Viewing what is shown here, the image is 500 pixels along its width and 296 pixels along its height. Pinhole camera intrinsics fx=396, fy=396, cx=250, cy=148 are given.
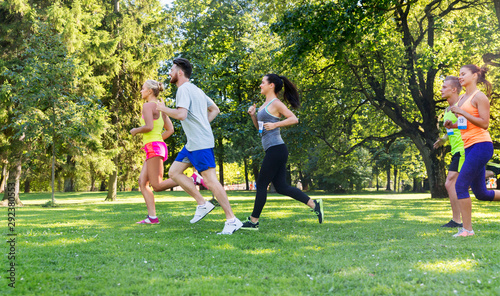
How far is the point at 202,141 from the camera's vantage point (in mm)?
5629

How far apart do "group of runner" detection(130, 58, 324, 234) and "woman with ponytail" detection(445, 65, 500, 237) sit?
2.15 meters

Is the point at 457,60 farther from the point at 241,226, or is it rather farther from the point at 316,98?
the point at 241,226

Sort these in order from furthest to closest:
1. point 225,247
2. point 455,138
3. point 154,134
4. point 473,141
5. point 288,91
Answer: point 154,134 < point 288,91 < point 455,138 < point 473,141 < point 225,247

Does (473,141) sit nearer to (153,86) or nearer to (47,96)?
(153,86)

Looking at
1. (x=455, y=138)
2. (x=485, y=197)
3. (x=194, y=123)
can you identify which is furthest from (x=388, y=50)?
(x=194, y=123)

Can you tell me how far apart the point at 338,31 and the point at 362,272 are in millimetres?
10549

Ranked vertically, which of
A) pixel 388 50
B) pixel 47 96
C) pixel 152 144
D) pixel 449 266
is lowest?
pixel 449 266

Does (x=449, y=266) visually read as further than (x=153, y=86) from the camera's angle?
No

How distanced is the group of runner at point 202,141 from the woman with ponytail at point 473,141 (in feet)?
7.05

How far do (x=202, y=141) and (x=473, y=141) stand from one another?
3.66 metres

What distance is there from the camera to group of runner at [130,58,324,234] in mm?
5605

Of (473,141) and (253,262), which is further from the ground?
(473,141)

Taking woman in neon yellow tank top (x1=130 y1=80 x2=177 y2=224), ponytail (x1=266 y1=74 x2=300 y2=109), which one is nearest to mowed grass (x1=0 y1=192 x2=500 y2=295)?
woman in neon yellow tank top (x1=130 y1=80 x2=177 y2=224)

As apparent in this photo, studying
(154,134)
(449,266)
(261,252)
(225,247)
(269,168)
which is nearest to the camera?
(449,266)
